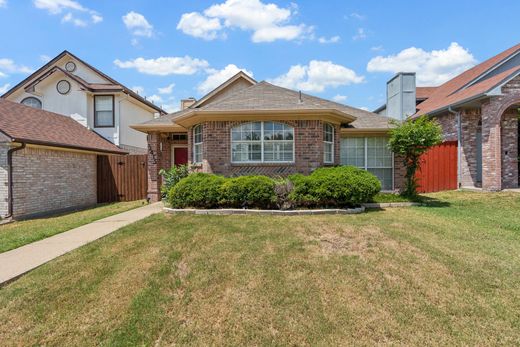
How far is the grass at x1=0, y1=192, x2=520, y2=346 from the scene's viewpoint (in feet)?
11.4

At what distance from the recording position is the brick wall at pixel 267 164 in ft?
34.3

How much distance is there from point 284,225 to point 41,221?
793 cm

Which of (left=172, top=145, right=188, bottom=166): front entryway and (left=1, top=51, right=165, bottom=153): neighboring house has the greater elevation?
(left=1, top=51, right=165, bottom=153): neighboring house

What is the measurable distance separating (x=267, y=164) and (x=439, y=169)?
8470 millimetres

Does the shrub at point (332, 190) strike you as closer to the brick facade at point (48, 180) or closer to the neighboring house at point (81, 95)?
the brick facade at point (48, 180)

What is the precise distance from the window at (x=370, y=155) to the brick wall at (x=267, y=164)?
3.00 meters

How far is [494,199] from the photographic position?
10.7 meters

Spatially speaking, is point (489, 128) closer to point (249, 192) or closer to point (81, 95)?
point (249, 192)

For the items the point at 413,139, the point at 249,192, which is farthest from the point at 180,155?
the point at 413,139

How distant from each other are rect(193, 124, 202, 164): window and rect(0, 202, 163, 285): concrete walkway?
3.51m

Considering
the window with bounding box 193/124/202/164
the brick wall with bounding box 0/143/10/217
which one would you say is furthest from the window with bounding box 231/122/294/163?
the brick wall with bounding box 0/143/10/217

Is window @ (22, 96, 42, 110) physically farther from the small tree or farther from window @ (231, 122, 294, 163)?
the small tree

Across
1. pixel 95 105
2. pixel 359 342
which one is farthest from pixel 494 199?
pixel 95 105

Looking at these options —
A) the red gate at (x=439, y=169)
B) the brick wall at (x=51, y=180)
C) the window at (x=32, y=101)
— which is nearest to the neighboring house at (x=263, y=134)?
the red gate at (x=439, y=169)
